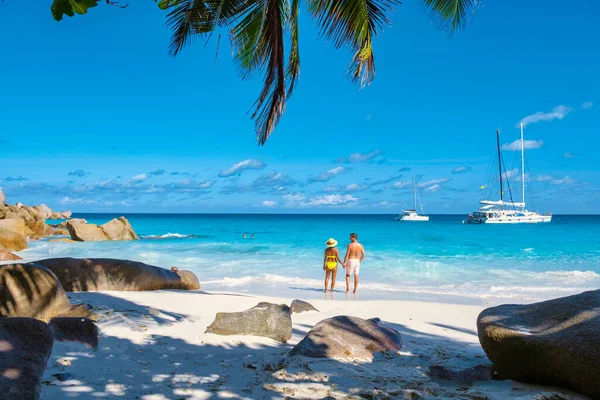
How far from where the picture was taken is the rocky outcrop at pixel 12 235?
20578 mm

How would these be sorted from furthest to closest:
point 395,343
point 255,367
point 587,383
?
point 395,343 → point 255,367 → point 587,383

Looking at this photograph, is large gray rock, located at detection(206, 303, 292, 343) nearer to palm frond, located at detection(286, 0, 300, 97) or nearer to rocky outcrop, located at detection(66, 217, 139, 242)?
palm frond, located at detection(286, 0, 300, 97)

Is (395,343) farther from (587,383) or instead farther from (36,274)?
(36,274)

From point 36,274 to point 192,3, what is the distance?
395cm

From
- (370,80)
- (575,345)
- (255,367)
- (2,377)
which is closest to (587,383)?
(575,345)

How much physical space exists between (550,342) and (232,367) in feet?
9.18

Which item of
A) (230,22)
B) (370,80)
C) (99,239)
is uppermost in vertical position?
(230,22)

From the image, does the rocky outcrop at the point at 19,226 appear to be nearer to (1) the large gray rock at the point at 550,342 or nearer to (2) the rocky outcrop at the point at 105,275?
(2) the rocky outcrop at the point at 105,275

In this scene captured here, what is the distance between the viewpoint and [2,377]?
2.67 m

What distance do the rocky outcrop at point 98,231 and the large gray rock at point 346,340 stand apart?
28516 millimetres

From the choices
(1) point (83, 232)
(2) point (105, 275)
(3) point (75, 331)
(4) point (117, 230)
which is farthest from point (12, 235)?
(3) point (75, 331)

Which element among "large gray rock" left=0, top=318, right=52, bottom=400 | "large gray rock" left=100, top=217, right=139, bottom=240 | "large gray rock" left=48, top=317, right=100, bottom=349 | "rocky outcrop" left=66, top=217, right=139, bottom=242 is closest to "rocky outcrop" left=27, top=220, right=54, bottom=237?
"rocky outcrop" left=66, top=217, right=139, bottom=242

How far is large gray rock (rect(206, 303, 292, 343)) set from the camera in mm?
5293

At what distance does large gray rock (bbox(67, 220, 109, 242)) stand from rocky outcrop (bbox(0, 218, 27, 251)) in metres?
6.95
